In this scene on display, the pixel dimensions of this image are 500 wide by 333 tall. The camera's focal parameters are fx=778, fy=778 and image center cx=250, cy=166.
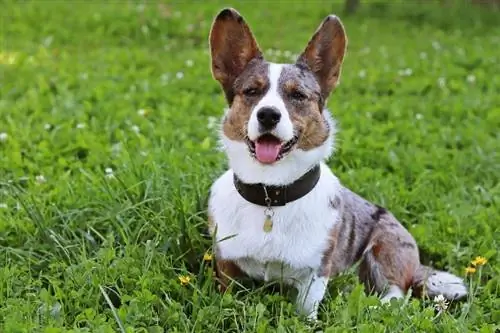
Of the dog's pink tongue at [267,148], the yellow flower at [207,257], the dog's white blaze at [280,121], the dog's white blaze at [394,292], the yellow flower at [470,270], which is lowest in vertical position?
the dog's white blaze at [394,292]

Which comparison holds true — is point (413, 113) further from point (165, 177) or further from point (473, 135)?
point (165, 177)

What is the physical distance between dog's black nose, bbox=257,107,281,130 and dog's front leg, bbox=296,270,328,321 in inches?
28.8

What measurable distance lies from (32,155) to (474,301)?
10.4 feet

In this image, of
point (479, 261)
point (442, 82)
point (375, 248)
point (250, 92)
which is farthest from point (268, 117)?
point (442, 82)

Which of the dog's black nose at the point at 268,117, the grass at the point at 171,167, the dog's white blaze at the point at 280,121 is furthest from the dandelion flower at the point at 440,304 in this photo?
the dog's black nose at the point at 268,117

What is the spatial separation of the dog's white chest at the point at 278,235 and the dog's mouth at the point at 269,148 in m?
0.26

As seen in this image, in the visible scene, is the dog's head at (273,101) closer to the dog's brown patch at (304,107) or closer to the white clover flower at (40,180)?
the dog's brown patch at (304,107)

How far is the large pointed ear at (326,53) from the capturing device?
3828 mm

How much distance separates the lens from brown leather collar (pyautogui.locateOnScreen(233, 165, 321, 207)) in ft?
11.9

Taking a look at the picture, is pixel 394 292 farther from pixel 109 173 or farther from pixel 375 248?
pixel 109 173

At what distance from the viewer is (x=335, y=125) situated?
3906 mm

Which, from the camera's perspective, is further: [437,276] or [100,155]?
[100,155]

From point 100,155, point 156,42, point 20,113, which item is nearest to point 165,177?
point 100,155

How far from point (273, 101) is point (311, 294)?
913mm
